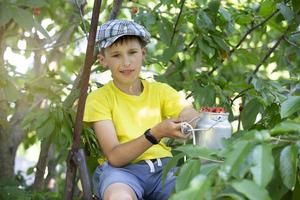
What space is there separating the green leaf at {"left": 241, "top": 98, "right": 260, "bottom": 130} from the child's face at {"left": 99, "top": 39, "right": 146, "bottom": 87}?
569mm

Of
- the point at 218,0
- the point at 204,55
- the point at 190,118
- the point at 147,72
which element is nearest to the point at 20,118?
the point at 147,72

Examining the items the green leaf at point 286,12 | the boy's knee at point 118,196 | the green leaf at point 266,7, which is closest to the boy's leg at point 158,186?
the boy's knee at point 118,196

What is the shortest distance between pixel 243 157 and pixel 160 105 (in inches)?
55.5

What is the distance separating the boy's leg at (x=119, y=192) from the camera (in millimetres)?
2199

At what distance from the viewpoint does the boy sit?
2.40 metres

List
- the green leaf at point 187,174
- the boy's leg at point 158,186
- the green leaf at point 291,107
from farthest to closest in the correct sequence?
the boy's leg at point 158,186 → the green leaf at point 291,107 → the green leaf at point 187,174

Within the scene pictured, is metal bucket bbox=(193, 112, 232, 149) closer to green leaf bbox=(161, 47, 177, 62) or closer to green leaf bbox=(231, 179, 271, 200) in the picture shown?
green leaf bbox=(231, 179, 271, 200)

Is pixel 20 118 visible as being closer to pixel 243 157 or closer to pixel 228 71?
pixel 228 71

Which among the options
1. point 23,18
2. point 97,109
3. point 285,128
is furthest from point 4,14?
point 285,128

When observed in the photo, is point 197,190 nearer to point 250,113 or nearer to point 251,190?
point 251,190

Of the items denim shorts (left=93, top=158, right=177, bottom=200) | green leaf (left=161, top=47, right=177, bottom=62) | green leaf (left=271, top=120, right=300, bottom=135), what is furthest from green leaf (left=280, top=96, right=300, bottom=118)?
green leaf (left=161, top=47, right=177, bottom=62)

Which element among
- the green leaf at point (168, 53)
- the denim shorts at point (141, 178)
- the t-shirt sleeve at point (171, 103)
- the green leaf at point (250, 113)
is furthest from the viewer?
the green leaf at point (168, 53)

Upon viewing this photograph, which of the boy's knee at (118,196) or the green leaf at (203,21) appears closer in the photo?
the boy's knee at (118,196)

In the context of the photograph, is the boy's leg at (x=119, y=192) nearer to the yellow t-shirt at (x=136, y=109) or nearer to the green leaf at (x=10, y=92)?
the yellow t-shirt at (x=136, y=109)
